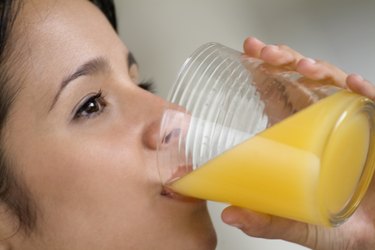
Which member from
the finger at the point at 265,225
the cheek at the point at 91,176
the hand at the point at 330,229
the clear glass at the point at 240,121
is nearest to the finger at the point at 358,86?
the hand at the point at 330,229

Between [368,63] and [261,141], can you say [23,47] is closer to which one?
[261,141]

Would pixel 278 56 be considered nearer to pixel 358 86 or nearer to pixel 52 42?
pixel 358 86

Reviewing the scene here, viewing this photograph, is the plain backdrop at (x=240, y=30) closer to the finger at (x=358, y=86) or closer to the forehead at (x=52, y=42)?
the finger at (x=358, y=86)

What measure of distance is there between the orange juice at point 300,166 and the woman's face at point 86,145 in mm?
134

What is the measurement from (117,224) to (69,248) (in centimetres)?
10

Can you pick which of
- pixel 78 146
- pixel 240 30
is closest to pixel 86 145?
pixel 78 146

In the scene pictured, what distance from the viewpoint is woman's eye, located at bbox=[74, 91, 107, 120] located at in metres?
0.73

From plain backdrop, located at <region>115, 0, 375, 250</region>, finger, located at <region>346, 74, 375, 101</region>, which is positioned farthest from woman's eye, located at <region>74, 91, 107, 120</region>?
plain backdrop, located at <region>115, 0, 375, 250</region>

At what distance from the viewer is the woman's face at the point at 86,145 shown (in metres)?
0.71

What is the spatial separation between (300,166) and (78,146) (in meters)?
0.34

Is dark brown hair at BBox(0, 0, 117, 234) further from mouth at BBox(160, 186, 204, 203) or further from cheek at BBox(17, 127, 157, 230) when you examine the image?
mouth at BBox(160, 186, 204, 203)

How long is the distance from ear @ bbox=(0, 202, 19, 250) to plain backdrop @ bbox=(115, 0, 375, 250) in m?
0.55

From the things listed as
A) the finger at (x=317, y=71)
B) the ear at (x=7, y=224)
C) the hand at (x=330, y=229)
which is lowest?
the ear at (x=7, y=224)

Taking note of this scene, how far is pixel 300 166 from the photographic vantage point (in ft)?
1.73
